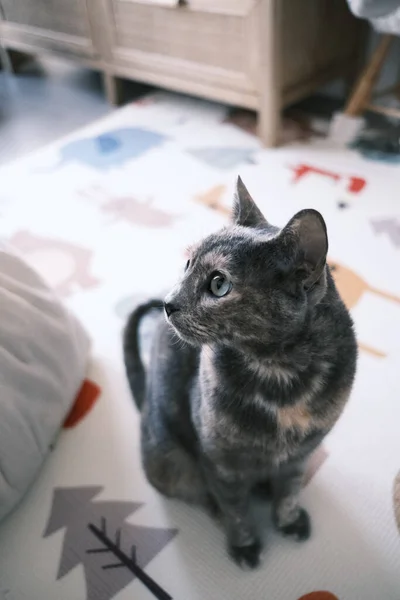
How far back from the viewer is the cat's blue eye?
67 centimetres

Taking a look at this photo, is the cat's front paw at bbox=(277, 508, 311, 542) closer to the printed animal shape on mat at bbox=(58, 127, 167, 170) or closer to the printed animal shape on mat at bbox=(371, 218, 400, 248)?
the printed animal shape on mat at bbox=(371, 218, 400, 248)

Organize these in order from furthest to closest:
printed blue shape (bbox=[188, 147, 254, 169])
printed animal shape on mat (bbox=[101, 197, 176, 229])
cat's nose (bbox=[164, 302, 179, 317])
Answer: printed blue shape (bbox=[188, 147, 254, 169]) < printed animal shape on mat (bbox=[101, 197, 176, 229]) < cat's nose (bbox=[164, 302, 179, 317])

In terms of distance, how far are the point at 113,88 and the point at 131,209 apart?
1020mm

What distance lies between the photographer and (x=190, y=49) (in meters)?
2.18

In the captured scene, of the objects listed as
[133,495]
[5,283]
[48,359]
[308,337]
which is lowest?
[133,495]

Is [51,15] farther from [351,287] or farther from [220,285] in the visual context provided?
[220,285]

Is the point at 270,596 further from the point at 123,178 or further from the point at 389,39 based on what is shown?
the point at 389,39

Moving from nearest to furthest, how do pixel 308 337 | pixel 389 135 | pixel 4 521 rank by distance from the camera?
pixel 308 337
pixel 4 521
pixel 389 135

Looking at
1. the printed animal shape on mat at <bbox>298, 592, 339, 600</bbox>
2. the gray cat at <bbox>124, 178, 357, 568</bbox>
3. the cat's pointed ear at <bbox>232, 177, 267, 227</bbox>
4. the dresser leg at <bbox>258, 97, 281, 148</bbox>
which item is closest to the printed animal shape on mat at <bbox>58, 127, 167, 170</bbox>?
the dresser leg at <bbox>258, 97, 281, 148</bbox>

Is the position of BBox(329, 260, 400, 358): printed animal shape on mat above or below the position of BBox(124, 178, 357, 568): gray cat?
below

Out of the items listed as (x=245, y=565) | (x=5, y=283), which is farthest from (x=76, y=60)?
(x=245, y=565)

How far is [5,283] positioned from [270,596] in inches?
31.5

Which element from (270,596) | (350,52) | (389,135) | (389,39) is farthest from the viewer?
(350,52)

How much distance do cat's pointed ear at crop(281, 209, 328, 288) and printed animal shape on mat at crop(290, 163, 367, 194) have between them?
1.30 meters
